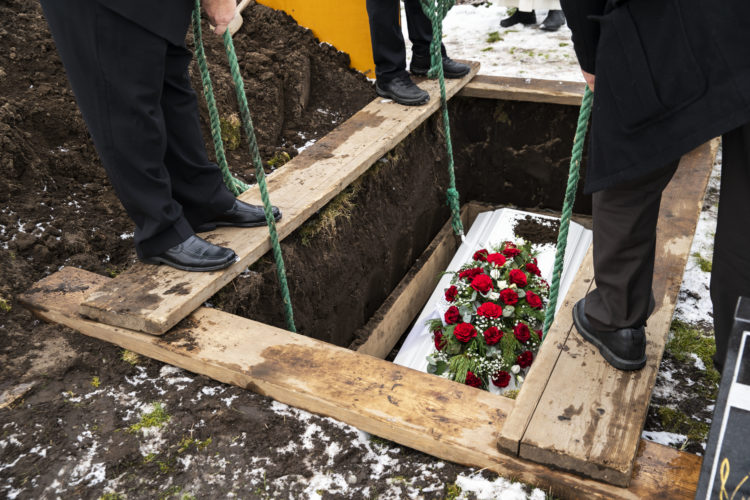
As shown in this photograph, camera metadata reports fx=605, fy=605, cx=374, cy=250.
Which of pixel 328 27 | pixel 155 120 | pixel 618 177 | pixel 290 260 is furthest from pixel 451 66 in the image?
pixel 618 177

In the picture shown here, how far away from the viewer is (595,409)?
1491 millimetres

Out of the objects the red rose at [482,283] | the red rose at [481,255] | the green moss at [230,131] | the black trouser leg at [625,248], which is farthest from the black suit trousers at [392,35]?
the black trouser leg at [625,248]

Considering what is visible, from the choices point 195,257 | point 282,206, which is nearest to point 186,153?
point 195,257

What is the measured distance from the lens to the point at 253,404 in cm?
164

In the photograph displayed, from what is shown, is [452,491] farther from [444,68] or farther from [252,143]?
[444,68]

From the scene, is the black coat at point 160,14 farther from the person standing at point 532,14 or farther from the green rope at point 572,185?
the person standing at point 532,14

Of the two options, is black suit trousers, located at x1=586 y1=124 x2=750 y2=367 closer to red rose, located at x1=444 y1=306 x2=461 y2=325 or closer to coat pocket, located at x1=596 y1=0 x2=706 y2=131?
coat pocket, located at x1=596 y1=0 x2=706 y2=131

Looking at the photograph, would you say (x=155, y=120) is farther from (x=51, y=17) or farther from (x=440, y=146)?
(x=440, y=146)

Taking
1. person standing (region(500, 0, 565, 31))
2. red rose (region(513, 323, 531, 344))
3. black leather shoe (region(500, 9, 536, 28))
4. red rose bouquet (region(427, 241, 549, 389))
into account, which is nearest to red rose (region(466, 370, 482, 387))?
red rose bouquet (region(427, 241, 549, 389))

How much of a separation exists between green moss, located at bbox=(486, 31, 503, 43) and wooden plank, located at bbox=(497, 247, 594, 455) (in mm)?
3147

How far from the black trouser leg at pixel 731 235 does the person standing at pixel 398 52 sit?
6.68 feet

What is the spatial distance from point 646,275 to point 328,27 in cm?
277

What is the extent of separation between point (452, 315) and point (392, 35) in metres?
1.47

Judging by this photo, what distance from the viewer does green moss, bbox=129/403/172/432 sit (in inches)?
61.7
